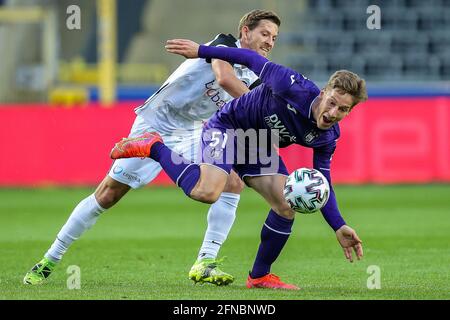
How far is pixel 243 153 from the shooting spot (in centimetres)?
722

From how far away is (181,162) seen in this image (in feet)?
23.8

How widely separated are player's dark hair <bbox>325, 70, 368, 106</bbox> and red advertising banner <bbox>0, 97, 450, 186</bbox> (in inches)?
412

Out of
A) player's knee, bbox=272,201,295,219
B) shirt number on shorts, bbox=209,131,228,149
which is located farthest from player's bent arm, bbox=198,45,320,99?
player's knee, bbox=272,201,295,219

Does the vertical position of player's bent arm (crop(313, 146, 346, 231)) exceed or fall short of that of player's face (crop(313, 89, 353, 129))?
it falls short

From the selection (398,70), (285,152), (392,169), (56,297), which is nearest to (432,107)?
(392,169)

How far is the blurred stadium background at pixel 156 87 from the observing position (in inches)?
382

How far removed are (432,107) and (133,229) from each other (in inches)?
281

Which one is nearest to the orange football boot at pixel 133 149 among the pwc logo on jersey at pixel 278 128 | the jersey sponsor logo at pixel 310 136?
the pwc logo on jersey at pixel 278 128

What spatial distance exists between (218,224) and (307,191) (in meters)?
1.25

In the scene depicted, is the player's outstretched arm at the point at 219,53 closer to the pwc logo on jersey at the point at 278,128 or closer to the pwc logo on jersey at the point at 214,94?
the pwc logo on jersey at the point at 278,128

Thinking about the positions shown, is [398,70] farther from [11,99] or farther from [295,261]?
[295,261]

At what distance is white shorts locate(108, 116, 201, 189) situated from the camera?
7.60 m

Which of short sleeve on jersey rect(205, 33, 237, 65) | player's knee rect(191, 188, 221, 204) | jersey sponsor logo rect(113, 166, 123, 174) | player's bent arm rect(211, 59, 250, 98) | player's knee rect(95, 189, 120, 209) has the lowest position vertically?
player's knee rect(95, 189, 120, 209)

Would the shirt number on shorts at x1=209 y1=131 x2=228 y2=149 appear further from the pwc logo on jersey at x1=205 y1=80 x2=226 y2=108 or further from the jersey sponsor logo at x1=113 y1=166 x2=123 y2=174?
the jersey sponsor logo at x1=113 y1=166 x2=123 y2=174
